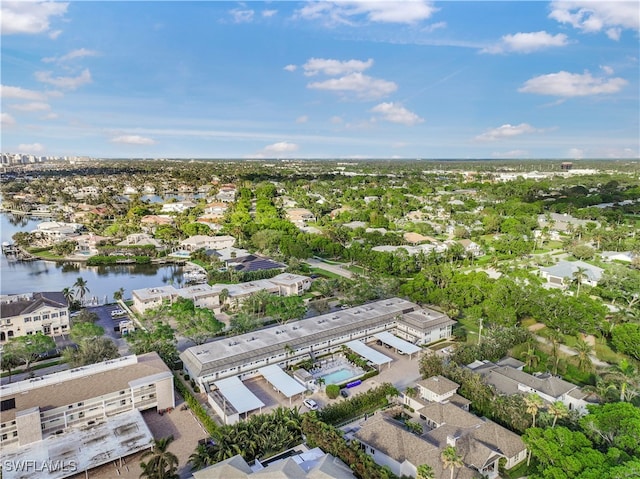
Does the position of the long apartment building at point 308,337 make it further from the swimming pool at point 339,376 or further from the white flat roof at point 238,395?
the swimming pool at point 339,376

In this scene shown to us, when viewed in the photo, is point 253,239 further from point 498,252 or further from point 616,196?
point 616,196

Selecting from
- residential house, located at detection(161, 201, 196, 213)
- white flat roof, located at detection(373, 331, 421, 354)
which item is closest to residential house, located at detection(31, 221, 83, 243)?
residential house, located at detection(161, 201, 196, 213)

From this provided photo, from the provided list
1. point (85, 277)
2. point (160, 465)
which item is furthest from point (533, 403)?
point (85, 277)

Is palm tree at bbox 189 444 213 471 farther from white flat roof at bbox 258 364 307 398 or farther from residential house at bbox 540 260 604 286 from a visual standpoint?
residential house at bbox 540 260 604 286

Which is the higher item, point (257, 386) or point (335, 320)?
point (335, 320)

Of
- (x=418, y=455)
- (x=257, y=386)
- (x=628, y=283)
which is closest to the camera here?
(x=418, y=455)

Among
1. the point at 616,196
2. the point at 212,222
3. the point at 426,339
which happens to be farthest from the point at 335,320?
the point at 616,196

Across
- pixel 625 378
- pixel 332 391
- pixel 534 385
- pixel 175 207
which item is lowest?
pixel 332 391

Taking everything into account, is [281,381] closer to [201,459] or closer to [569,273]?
[201,459]
